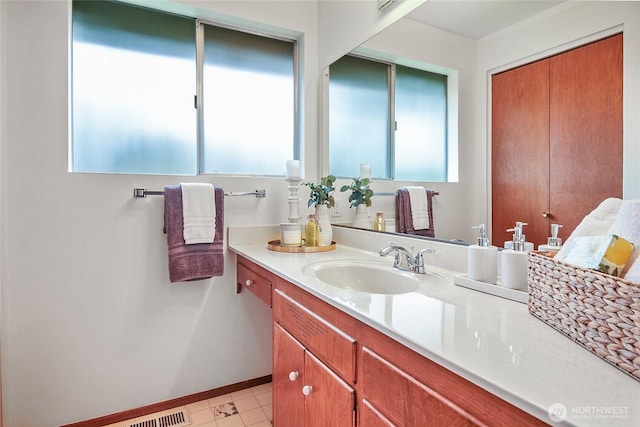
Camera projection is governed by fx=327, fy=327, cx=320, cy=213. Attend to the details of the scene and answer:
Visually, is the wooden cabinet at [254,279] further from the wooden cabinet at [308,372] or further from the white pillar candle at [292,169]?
the white pillar candle at [292,169]

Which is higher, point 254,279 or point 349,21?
point 349,21

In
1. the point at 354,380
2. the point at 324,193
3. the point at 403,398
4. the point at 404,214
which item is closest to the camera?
the point at 403,398

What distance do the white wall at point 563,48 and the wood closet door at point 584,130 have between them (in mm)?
18

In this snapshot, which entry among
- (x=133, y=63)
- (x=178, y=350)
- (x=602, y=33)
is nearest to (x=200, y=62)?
(x=133, y=63)

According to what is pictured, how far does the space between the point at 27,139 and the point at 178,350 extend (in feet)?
3.98

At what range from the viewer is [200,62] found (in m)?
1.83

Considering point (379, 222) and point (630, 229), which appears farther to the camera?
point (379, 222)

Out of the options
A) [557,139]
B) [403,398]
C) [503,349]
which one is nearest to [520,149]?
[557,139]

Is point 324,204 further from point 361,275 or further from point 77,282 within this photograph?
point 77,282

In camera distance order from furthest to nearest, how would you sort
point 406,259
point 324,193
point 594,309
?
point 324,193, point 406,259, point 594,309

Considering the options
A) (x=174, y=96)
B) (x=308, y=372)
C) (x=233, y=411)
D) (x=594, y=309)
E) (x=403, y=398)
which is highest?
(x=174, y=96)

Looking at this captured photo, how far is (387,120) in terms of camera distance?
1.58m

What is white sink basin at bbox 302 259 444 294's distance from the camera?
1180 mm

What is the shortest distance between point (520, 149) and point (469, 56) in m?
0.39
